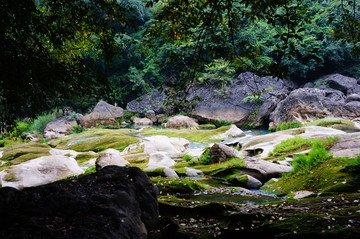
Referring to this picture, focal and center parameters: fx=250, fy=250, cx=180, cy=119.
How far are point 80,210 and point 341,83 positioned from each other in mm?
38187

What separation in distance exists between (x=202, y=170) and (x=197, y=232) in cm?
628

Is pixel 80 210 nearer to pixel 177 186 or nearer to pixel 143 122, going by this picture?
pixel 177 186

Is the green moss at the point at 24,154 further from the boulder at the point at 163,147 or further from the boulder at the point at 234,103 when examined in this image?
the boulder at the point at 234,103

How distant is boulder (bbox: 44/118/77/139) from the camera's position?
2921 centimetres

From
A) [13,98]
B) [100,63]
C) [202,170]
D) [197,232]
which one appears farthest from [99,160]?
[100,63]

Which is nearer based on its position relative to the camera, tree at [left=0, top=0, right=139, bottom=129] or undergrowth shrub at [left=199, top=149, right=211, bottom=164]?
tree at [left=0, top=0, right=139, bottom=129]

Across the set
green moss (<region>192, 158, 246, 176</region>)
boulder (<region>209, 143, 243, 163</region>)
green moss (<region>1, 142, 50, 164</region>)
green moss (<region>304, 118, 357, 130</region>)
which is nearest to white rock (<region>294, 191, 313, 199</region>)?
green moss (<region>192, 158, 246, 176</region>)

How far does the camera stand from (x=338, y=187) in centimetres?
539

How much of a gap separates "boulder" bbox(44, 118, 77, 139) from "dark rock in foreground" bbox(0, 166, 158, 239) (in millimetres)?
28399

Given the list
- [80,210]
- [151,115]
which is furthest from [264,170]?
[151,115]

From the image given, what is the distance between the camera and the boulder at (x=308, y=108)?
76.3 ft

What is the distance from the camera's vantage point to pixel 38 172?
8.55 m

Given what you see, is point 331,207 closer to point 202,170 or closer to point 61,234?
point 61,234

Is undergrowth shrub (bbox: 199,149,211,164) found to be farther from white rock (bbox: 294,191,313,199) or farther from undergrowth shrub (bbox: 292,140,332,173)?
white rock (bbox: 294,191,313,199)
